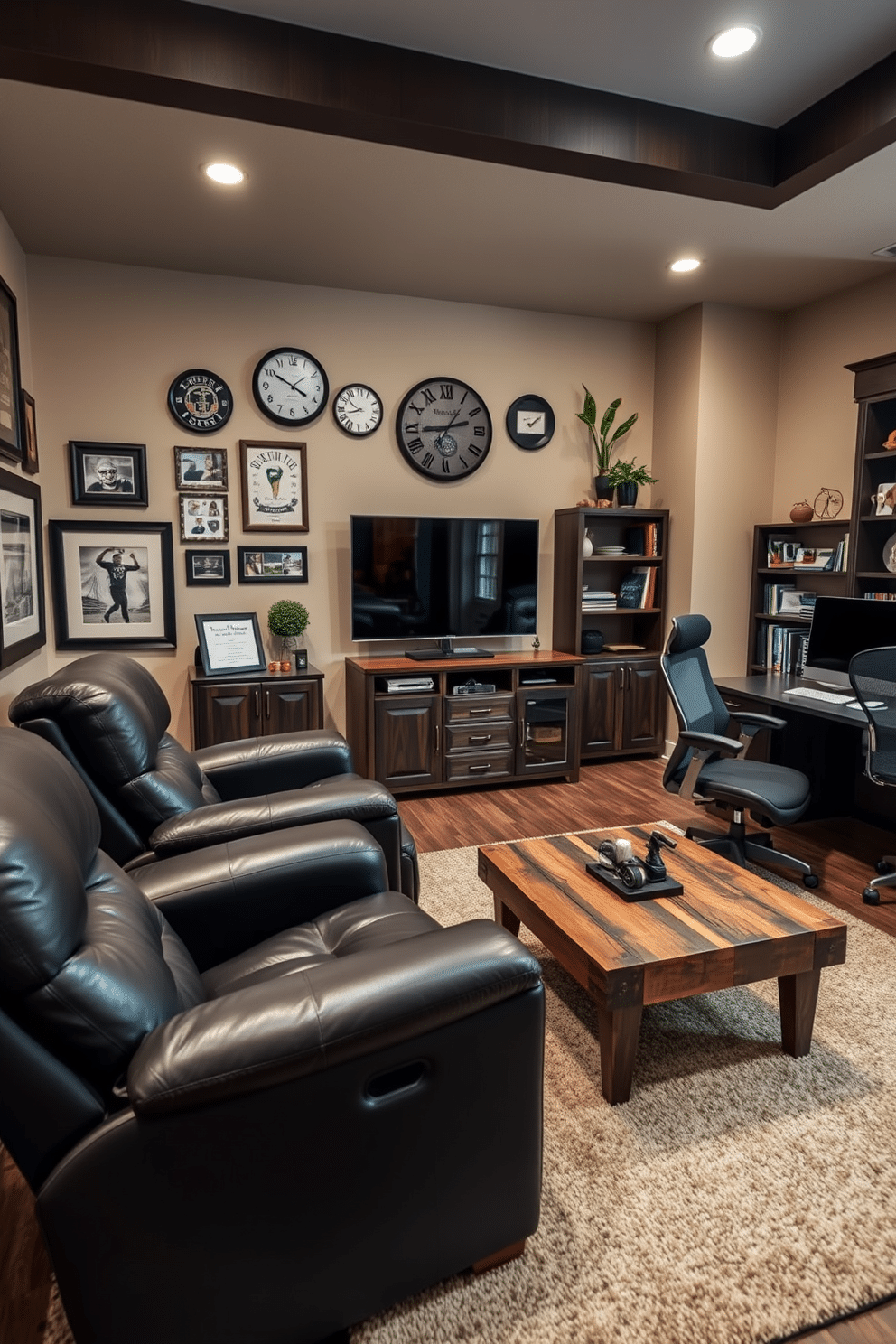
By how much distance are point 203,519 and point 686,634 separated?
102 inches

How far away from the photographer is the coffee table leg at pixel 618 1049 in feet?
5.62

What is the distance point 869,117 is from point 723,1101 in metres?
3.03

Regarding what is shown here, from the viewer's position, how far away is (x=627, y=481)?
15.2 ft

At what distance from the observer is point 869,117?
8.36ft

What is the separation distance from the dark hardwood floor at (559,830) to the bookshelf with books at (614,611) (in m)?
0.26

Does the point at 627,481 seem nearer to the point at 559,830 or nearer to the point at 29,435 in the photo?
the point at 559,830

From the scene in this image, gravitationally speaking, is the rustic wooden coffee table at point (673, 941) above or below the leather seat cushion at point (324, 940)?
below

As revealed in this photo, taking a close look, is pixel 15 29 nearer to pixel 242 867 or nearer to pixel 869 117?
pixel 242 867

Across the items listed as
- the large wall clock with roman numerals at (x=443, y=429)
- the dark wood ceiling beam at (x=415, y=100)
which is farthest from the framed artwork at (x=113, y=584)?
the dark wood ceiling beam at (x=415, y=100)

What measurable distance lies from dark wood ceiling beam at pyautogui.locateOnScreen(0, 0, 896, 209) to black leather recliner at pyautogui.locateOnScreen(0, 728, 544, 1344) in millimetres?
2075

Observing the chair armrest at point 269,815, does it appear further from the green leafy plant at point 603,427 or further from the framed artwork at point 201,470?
the green leafy plant at point 603,427

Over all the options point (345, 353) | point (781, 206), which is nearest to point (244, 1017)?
point (781, 206)

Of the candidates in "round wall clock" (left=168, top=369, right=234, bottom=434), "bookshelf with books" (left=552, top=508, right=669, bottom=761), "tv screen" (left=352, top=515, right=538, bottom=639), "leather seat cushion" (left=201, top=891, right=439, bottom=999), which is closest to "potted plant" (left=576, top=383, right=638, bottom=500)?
"bookshelf with books" (left=552, top=508, right=669, bottom=761)

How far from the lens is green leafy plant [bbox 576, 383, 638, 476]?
4664 mm
